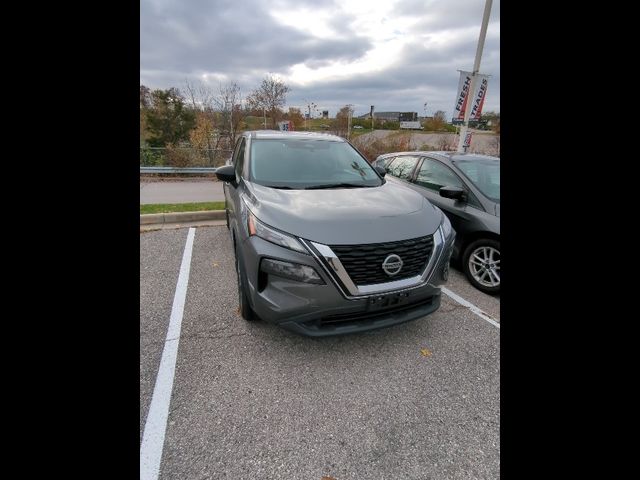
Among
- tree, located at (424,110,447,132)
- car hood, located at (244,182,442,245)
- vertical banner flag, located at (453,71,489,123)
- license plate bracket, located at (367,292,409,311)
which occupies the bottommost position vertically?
license plate bracket, located at (367,292,409,311)

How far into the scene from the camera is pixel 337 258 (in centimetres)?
215

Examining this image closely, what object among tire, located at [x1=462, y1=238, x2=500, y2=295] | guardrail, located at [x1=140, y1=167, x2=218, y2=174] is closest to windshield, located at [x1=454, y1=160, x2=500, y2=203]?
tire, located at [x1=462, y1=238, x2=500, y2=295]

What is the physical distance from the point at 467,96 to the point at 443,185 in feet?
20.1

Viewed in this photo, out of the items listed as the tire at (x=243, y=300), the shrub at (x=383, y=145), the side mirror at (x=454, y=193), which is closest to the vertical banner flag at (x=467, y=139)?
the shrub at (x=383, y=145)

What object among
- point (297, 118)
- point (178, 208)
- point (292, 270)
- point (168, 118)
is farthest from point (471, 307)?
point (297, 118)

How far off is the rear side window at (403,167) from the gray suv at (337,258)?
7.41 ft

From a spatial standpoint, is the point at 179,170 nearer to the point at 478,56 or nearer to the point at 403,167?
the point at 403,167

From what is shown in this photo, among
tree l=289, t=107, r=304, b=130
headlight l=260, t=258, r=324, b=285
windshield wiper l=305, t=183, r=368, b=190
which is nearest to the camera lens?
headlight l=260, t=258, r=324, b=285

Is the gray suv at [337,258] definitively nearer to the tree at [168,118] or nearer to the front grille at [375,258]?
the front grille at [375,258]

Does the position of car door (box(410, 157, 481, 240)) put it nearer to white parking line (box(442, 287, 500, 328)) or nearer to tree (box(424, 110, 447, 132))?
white parking line (box(442, 287, 500, 328))

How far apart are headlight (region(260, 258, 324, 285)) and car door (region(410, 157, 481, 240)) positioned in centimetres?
261

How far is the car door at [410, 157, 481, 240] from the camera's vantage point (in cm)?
396
